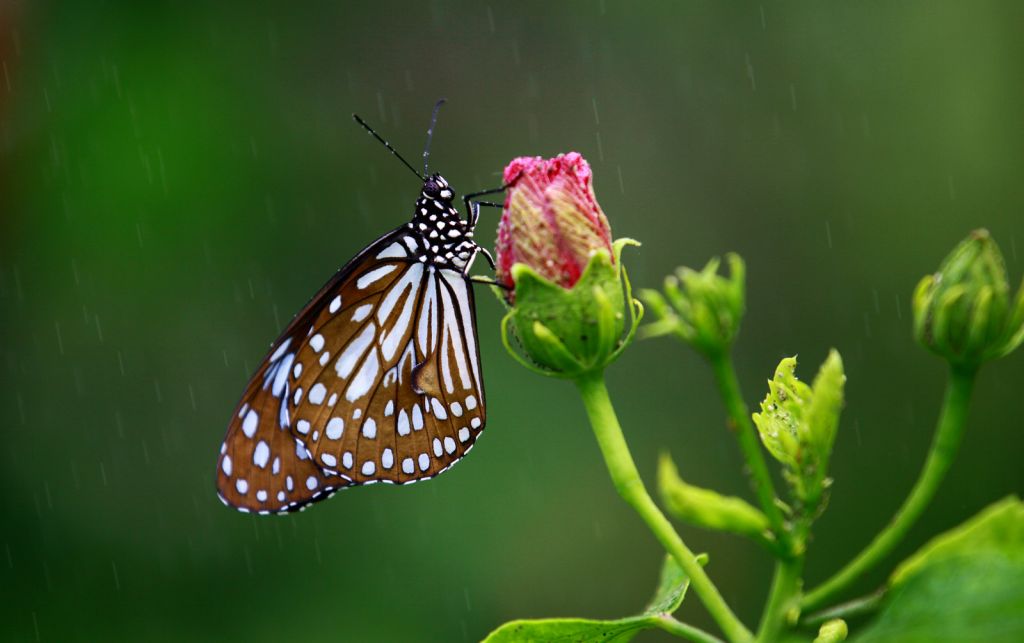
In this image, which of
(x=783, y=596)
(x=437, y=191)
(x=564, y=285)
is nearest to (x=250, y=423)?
(x=437, y=191)

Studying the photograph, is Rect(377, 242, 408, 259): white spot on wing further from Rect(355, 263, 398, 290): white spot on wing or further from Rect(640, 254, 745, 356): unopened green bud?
Rect(640, 254, 745, 356): unopened green bud

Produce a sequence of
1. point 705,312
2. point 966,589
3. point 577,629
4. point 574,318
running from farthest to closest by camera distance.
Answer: point 574,318 → point 577,629 → point 705,312 → point 966,589

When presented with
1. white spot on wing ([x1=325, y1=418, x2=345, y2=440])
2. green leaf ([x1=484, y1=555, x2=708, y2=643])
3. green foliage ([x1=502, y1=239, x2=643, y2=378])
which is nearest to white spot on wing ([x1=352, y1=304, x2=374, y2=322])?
white spot on wing ([x1=325, y1=418, x2=345, y2=440])

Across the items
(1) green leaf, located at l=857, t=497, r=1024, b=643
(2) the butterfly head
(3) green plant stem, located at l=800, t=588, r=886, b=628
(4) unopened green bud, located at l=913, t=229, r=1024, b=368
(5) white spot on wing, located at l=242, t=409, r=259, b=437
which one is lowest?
(3) green plant stem, located at l=800, t=588, r=886, b=628

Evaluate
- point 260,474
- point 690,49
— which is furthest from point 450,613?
point 690,49

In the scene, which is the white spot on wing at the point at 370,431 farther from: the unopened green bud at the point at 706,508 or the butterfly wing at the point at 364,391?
the unopened green bud at the point at 706,508

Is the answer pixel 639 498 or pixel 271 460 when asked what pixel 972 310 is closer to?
pixel 639 498
